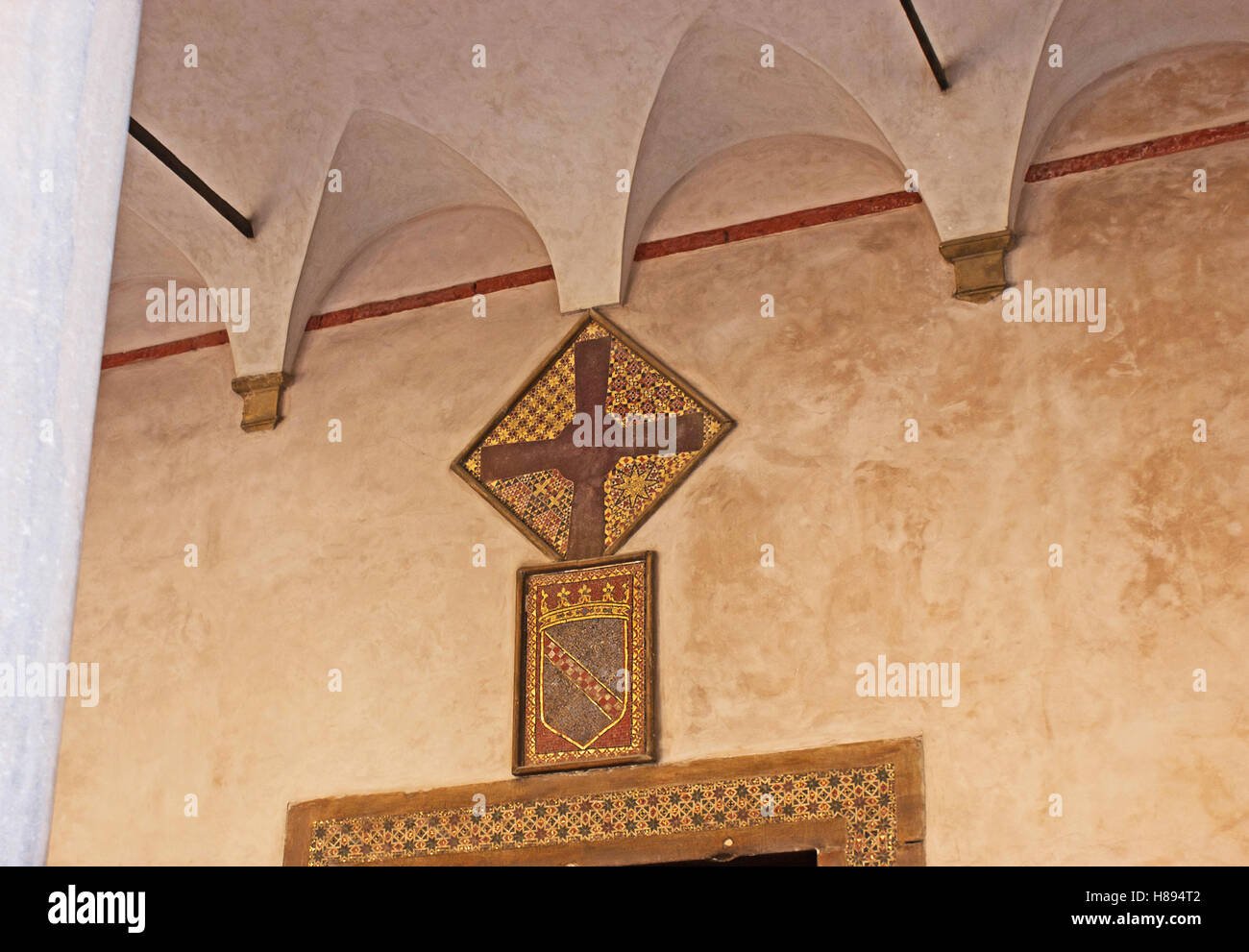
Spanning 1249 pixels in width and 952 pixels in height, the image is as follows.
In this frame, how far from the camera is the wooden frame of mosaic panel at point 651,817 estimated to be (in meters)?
5.60

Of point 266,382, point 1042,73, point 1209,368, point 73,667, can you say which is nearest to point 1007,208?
point 1042,73

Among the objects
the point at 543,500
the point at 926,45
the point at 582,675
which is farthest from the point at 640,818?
the point at 926,45

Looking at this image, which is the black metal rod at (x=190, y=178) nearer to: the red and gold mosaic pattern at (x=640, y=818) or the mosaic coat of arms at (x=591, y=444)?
the mosaic coat of arms at (x=591, y=444)

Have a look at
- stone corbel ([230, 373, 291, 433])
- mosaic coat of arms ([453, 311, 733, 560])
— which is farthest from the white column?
stone corbel ([230, 373, 291, 433])

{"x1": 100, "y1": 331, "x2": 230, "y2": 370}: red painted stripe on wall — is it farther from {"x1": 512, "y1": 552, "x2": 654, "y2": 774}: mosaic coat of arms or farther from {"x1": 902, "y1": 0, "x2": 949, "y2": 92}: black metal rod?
{"x1": 902, "y1": 0, "x2": 949, "y2": 92}: black metal rod

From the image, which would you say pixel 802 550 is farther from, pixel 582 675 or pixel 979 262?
pixel 979 262

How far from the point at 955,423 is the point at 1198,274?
1008 mm

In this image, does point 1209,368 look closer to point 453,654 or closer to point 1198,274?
point 1198,274

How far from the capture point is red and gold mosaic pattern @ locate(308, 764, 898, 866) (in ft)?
18.4

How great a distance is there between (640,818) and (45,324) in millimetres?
3764

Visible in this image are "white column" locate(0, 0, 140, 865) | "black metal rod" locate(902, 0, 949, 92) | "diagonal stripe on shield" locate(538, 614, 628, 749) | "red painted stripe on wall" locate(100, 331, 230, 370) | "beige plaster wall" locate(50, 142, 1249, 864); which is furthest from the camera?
"red painted stripe on wall" locate(100, 331, 230, 370)

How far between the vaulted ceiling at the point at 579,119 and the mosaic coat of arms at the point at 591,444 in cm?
31

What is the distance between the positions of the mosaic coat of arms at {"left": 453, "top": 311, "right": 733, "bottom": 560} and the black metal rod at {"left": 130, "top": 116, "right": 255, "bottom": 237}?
1541 mm

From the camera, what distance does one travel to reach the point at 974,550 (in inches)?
229
